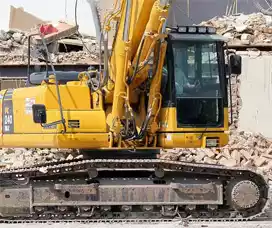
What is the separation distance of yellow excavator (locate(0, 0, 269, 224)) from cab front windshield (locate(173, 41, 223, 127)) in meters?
0.01

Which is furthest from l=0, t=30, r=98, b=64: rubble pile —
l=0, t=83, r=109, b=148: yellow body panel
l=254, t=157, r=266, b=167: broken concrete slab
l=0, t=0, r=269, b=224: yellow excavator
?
l=0, t=0, r=269, b=224: yellow excavator

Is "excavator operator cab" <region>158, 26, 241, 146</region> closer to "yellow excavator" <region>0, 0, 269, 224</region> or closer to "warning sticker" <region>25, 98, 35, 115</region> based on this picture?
"yellow excavator" <region>0, 0, 269, 224</region>

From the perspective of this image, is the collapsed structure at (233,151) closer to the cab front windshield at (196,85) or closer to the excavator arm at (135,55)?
the cab front windshield at (196,85)

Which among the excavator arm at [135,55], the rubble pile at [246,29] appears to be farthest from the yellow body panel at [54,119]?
the rubble pile at [246,29]

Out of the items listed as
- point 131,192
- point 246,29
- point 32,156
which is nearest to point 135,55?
point 131,192

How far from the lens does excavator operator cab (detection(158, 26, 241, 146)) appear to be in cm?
887

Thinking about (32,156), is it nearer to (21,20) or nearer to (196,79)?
(196,79)

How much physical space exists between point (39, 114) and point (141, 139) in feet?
4.86

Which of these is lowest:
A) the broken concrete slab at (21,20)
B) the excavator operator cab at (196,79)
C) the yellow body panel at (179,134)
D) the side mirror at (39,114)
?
the yellow body panel at (179,134)

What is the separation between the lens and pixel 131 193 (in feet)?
28.8

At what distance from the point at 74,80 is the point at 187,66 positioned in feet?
6.33

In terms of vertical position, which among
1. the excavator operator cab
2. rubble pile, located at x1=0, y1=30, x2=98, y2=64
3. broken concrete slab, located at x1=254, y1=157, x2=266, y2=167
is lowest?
broken concrete slab, located at x1=254, y1=157, x2=266, y2=167

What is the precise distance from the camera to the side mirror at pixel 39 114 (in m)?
8.64

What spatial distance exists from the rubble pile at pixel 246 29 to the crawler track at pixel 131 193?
364 inches
